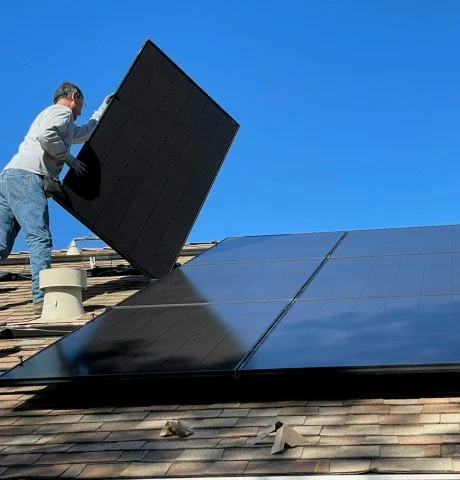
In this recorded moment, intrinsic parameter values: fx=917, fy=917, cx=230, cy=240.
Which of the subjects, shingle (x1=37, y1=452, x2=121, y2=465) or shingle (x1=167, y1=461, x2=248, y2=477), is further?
shingle (x1=37, y1=452, x2=121, y2=465)

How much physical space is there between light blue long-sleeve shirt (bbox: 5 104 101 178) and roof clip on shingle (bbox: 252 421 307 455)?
4150mm

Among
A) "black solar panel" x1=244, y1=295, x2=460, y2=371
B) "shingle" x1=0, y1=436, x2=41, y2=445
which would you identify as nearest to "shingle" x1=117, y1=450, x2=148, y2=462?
"shingle" x1=0, y1=436, x2=41, y2=445

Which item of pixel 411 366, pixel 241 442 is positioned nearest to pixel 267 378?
pixel 241 442

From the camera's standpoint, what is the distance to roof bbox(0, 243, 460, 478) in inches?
150

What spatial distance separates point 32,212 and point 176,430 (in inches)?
152

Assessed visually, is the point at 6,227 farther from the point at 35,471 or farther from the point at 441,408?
the point at 441,408

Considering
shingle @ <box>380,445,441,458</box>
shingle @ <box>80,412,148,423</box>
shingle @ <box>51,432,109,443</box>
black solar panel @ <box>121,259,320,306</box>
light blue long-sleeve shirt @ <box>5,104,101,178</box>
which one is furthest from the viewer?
Answer: light blue long-sleeve shirt @ <box>5,104,101,178</box>

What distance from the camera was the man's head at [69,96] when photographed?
307 inches

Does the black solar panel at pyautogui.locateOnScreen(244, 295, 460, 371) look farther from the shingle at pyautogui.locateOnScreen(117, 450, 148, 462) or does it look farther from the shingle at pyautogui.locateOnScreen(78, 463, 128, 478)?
the shingle at pyautogui.locateOnScreen(78, 463, 128, 478)

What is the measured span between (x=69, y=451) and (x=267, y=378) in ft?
3.28

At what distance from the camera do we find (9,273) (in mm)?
10539

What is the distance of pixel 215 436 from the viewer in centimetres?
428

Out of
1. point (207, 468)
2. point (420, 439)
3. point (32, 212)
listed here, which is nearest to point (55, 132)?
point (32, 212)

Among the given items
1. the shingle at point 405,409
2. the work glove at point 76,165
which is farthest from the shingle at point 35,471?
the work glove at point 76,165
